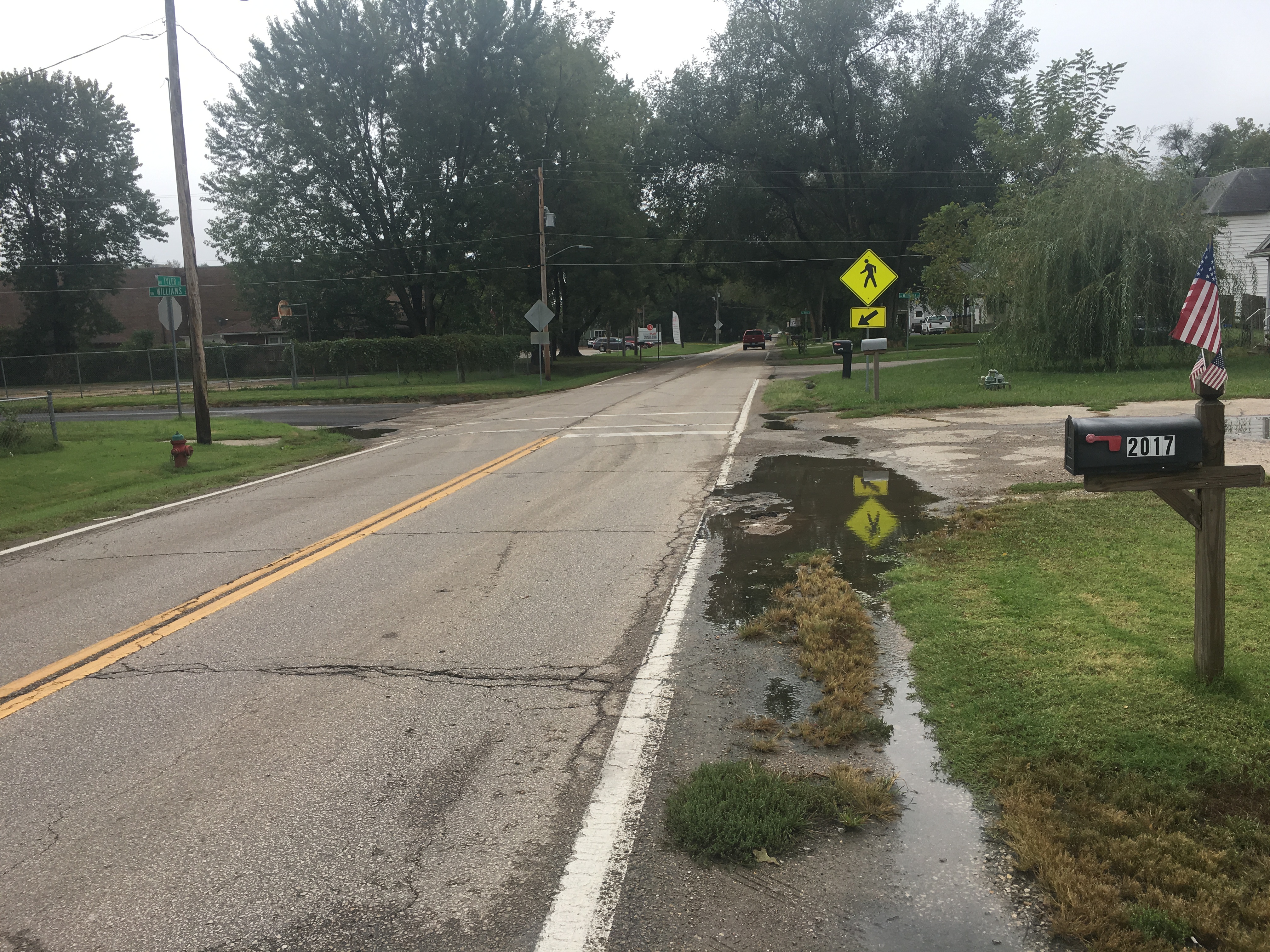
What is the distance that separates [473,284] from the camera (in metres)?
47.9

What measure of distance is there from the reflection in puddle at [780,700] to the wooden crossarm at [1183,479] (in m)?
1.71

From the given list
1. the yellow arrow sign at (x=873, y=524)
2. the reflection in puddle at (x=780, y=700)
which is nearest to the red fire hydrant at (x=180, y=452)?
the yellow arrow sign at (x=873, y=524)

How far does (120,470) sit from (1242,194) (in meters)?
45.4

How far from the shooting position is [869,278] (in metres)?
18.4

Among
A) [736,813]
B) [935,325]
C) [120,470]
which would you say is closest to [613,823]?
[736,813]

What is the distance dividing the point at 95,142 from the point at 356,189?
2900 centimetres

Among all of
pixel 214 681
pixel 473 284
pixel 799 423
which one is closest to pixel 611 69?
pixel 473 284

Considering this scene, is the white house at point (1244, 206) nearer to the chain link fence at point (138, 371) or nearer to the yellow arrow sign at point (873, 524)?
the yellow arrow sign at point (873, 524)

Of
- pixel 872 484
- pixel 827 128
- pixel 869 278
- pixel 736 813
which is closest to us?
pixel 736 813

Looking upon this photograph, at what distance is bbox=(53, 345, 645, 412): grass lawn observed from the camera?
33312mm

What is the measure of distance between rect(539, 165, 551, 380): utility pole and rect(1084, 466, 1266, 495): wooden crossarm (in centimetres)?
3421

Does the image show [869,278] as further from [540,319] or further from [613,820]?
[540,319]

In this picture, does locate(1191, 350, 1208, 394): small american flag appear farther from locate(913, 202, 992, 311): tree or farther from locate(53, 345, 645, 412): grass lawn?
locate(913, 202, 992, 311): tree

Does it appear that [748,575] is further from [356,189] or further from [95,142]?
[95,142]
